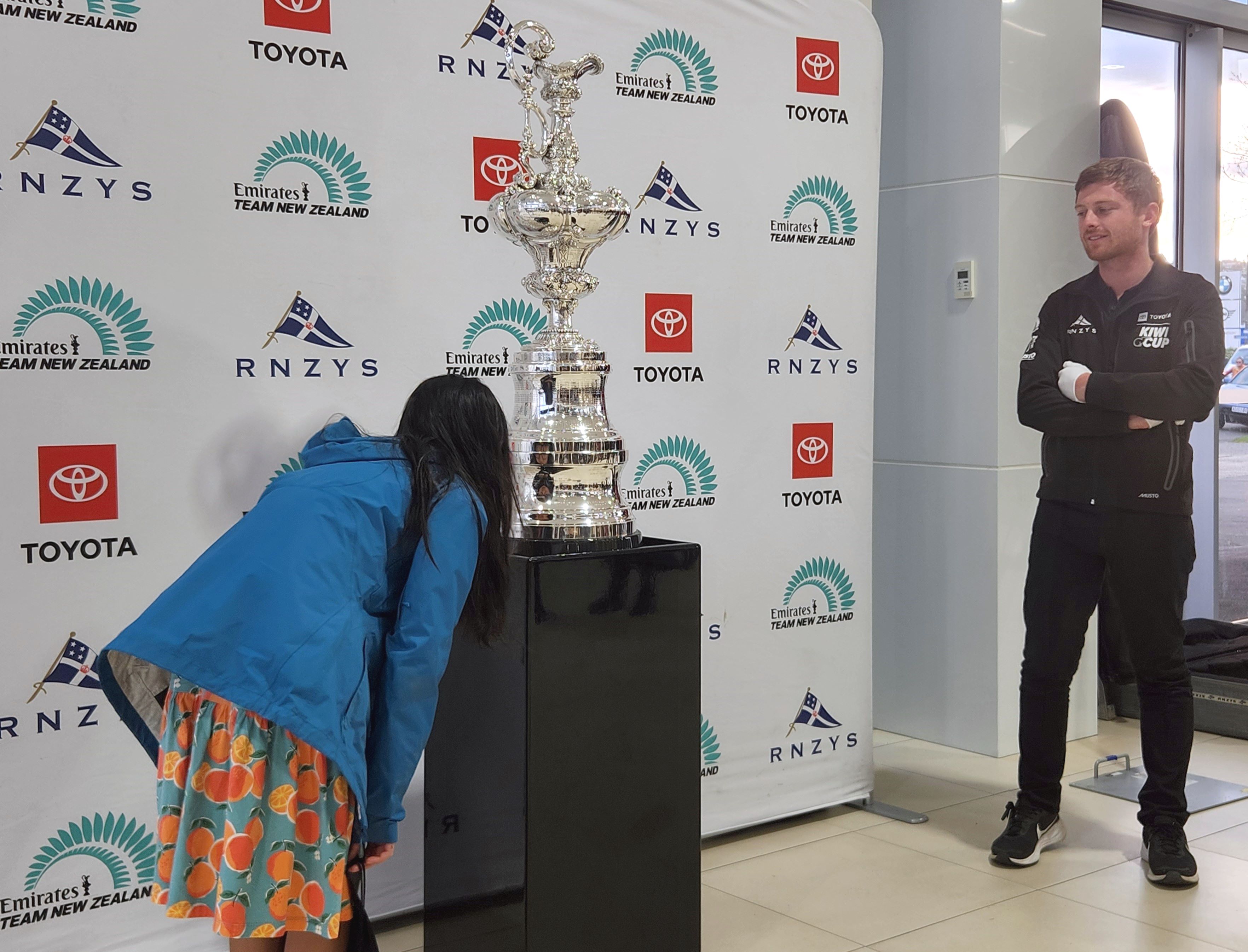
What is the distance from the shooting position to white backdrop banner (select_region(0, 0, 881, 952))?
2.46 m

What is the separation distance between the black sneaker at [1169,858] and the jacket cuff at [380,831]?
80.2 inches

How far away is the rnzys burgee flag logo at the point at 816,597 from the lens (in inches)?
140

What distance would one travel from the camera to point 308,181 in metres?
2.71

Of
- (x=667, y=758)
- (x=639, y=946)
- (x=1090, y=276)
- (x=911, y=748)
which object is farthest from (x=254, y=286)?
(x=911, y=748)

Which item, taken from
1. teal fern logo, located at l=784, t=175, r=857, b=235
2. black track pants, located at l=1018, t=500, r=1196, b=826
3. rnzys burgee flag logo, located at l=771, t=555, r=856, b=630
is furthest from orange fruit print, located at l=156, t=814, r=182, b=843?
teal fern logo, located at l=784, t=175, r=857, b=235

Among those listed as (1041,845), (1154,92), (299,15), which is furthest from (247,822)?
(1154,92)

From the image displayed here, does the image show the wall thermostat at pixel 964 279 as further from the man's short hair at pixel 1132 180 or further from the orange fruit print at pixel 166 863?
the orange fruit print at pixel 166 863

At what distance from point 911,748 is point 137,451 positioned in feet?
9.50

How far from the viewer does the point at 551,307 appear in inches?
92.6

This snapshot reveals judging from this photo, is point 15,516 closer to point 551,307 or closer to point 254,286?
point 254,286

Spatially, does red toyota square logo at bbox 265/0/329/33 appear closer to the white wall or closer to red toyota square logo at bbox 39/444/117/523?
red toyota square logo at bbox 39/444/117/523

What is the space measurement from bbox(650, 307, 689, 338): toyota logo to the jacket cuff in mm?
1649

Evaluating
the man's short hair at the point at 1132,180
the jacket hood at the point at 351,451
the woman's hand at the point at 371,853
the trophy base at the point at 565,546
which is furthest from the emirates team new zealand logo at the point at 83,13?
the man's short hair at the point at 1132,180

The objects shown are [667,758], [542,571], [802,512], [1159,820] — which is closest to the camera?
[542,571]
